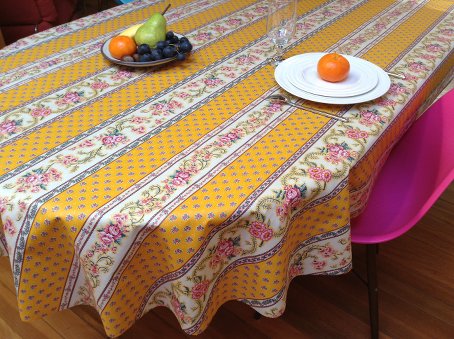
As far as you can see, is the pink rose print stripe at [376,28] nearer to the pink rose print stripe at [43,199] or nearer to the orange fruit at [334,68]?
the orange fruit at [334,68]

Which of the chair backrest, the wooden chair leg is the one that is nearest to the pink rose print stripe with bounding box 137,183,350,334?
the chair backrest

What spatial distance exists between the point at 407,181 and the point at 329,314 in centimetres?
50

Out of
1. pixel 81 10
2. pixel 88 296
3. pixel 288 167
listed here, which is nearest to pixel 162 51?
pixel 288 167

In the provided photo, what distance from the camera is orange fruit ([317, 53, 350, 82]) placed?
1.03 meters

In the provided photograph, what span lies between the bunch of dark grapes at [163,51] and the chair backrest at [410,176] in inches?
24.4

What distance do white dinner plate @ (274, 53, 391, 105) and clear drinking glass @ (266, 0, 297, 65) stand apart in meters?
0.10

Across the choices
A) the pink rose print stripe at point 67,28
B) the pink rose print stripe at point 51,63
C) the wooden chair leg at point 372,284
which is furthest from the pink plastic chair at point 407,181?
the pink rose print stripe at point 67,28

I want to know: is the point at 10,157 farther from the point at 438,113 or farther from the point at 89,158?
the point at 438,113

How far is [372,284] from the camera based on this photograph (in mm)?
1222

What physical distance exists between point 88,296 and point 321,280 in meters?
0.89

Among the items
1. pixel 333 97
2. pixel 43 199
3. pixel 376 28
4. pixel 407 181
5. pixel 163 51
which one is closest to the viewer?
pixel 43 199

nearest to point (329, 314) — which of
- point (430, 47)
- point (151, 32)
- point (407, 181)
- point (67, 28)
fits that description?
point (407, 181)

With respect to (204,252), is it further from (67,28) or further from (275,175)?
(67,28)

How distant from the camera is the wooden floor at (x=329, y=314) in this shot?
1.41 metres
